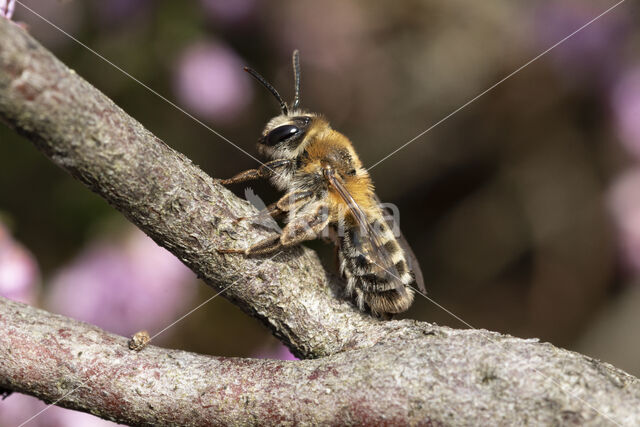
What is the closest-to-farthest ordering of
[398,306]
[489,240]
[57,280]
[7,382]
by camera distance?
[7,382] → [398,306] → [57,280] → [489,240]

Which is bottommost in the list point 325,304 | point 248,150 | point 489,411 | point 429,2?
point 248,150

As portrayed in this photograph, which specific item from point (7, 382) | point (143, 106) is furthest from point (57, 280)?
point (7, 382)

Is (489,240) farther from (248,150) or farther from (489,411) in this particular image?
(489,411)

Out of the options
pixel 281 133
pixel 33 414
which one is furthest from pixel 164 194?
pixel 33 414

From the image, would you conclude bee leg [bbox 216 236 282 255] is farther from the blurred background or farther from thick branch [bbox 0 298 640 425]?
the blurred background

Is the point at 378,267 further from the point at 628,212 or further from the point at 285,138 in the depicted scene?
the point at 628,212

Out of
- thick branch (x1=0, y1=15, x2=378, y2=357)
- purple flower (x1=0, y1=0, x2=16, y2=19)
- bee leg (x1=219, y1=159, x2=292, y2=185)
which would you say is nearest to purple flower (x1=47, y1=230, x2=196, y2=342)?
bee leg (x1=219, y1=159, x2=292, y2=185)
